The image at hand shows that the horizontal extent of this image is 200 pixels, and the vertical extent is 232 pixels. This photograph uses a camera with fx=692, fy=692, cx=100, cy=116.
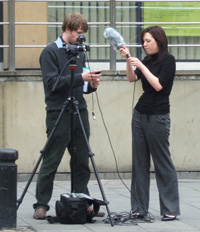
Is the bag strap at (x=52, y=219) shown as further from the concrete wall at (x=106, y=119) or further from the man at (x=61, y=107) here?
the concrete wall at (x=106, y=119)

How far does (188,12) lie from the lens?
9.71 meters

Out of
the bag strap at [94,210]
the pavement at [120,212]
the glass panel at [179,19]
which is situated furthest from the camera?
the glass panel at [179,19]

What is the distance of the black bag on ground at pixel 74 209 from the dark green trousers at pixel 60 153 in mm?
305

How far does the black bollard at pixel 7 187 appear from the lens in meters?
6.08

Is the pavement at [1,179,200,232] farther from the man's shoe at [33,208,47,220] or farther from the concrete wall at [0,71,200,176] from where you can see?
the concrete wall at [0,71,200,176]

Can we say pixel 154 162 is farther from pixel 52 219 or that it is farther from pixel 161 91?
pixel 52 219

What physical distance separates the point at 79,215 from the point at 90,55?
12.0 ft

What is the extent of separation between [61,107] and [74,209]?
1006mm

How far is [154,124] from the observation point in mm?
6633

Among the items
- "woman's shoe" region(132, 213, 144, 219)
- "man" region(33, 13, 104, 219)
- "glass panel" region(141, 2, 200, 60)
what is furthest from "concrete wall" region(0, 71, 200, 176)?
"woman's shoe" region(132, 213, 144, 219)

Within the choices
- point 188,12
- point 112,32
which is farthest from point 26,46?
point 112,32

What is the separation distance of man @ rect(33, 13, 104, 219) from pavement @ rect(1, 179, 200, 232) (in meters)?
0.32

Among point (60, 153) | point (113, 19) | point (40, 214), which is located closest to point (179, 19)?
point (113, 19)

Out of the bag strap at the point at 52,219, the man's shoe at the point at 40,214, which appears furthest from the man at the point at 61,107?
the bag strap at the point at 52,219
